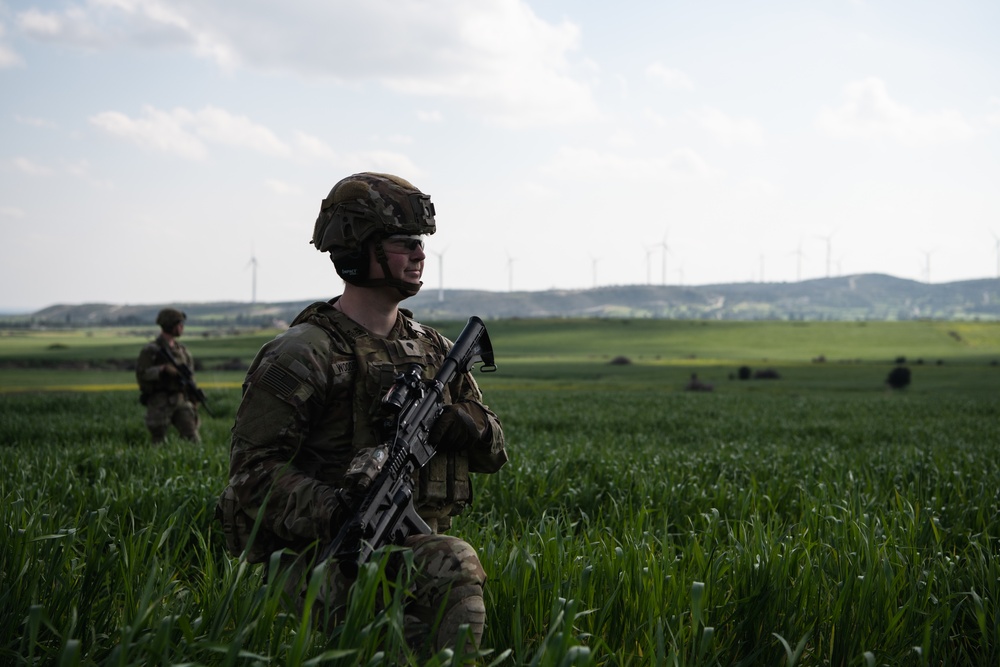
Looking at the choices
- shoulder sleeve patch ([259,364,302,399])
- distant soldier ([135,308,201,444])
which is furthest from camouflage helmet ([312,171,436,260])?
distant soldier ([135,308,201,444])

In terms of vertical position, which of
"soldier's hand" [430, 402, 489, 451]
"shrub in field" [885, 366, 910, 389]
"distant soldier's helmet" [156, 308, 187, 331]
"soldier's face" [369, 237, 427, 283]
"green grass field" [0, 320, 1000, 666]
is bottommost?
"shrub in field" [885, 366, 910, 389]

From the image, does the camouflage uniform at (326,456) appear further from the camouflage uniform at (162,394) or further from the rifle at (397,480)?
the camouflage uniform at (162,394)

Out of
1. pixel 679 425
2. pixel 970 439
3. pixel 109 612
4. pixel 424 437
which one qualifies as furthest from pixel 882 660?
pixel 679 425

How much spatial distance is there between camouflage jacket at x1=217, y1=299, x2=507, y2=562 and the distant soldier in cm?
1064

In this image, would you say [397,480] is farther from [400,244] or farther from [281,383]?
[400,244]

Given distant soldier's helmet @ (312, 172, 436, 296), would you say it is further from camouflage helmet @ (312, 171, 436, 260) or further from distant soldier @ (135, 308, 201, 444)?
distant soldier @ (135, 308, 201, 444)

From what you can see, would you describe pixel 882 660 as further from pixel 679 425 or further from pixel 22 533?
pixel 679 425

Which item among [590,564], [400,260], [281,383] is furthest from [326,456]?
[590,564]

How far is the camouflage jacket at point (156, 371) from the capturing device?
13703 millimetres

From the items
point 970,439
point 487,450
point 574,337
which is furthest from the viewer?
point 574,337

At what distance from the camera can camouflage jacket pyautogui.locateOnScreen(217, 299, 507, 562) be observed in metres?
3.53

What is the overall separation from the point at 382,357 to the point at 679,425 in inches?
833

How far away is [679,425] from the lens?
79.4 feet

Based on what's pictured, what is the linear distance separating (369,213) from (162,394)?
11373mm
